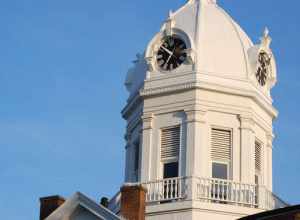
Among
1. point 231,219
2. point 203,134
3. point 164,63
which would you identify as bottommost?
point 231,219

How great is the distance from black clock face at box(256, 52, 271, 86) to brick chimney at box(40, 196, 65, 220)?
10669 millimetres

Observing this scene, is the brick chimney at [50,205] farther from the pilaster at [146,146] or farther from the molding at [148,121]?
the molding at [148,121]

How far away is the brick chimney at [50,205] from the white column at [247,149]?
7600 millimetres

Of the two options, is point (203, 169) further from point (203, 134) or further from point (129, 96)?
point (129, 96)

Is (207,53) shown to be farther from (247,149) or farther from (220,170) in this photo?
(220,170)

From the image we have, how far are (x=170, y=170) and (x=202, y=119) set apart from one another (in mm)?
2511

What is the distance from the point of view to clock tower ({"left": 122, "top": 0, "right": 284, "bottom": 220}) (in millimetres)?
52500

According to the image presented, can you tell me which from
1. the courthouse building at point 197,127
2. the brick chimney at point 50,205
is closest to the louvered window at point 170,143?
the courthouse building at point 197,127

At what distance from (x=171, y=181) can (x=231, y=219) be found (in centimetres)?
292

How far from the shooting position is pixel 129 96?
5753cm

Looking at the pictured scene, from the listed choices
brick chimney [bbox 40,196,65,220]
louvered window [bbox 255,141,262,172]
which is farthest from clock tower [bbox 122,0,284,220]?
brick chimney [bbox 40,196,65,220]

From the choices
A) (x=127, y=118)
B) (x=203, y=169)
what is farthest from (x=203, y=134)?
(x=127, y=118)

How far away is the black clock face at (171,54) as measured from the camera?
183ft

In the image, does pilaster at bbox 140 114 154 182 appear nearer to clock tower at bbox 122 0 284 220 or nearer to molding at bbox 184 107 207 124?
clock tower at bbox 122 0 284 220
